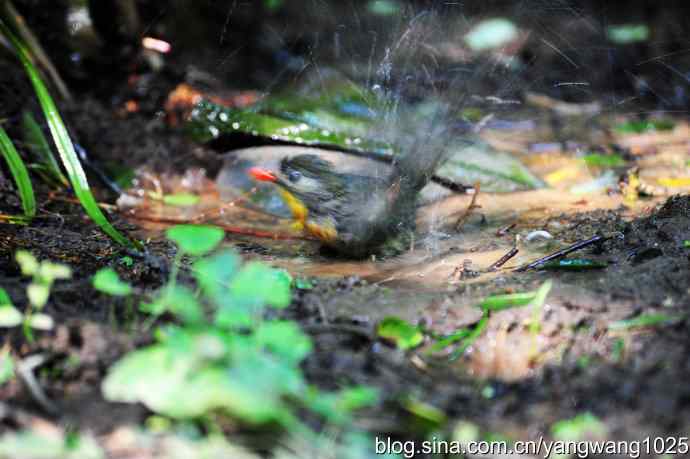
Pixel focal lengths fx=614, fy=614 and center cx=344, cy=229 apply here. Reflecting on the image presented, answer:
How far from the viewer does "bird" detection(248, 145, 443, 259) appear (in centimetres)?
369

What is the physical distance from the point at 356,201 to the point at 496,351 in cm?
160

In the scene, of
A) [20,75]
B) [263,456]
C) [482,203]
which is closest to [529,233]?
[482,203]

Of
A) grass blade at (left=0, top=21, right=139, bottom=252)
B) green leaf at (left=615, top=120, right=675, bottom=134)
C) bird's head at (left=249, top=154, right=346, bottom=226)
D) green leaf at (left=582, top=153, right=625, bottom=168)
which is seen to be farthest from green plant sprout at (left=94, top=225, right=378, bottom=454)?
green leaf at (left=615, top=120, right=675, bottom=134)

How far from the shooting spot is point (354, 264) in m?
3.67

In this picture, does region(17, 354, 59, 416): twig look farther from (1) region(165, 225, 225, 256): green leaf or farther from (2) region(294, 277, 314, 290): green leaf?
(2) region(294, 277, 314, 290): green leaf

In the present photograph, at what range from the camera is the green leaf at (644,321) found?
2.31 m

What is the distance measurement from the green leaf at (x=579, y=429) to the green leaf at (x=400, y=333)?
649 mm

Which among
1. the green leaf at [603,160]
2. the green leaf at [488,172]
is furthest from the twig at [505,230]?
the green leaf at [603,160]

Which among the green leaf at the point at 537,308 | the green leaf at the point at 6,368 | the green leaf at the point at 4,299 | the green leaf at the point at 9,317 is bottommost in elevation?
the green leaf at the point at 537,308

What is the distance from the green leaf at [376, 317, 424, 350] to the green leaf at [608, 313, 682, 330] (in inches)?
29.2

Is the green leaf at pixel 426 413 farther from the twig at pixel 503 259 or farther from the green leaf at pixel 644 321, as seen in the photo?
the twig at pixel 503 259

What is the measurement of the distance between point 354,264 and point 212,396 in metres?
2.03

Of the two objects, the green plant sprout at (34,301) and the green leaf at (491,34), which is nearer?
the green plant sprout at (34,301)

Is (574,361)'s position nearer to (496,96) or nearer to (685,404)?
(685,404)
